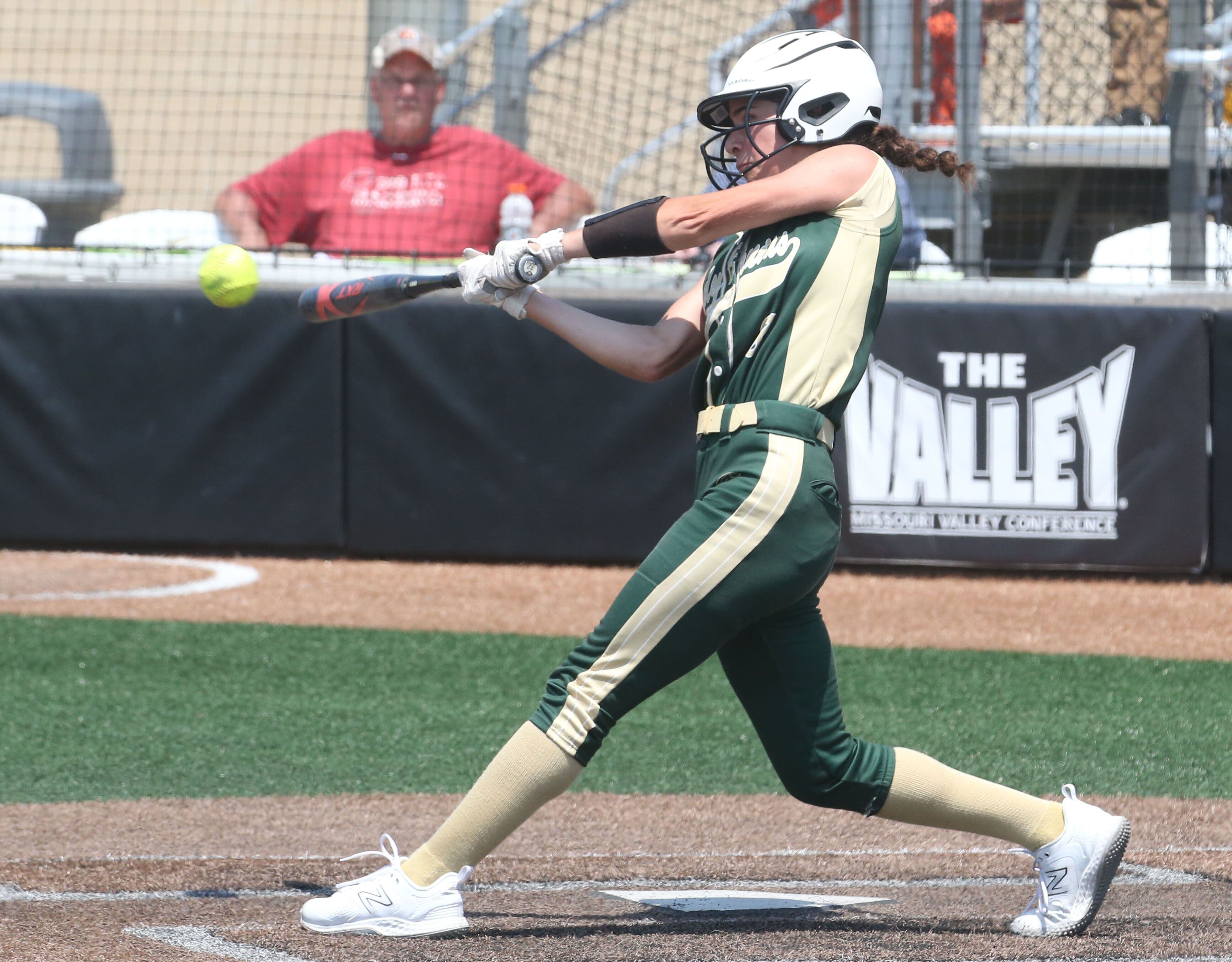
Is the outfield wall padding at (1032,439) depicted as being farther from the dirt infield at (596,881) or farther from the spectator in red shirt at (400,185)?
the spectator in red shirt at (400,185)

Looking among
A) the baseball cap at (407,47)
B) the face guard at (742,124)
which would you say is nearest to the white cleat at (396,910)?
the face guard at (742,124)

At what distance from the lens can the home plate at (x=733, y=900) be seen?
10.6 feet

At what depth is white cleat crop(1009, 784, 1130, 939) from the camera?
3.02 m

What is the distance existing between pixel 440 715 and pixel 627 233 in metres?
2.79

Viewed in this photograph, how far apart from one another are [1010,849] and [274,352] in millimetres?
5109

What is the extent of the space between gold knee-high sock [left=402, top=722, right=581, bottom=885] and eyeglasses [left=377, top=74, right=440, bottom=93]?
6.49 meters

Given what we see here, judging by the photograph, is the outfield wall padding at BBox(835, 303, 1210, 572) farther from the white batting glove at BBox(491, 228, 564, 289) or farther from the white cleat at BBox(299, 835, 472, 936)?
the white cleat at BBox(299, 835, 472, 936)

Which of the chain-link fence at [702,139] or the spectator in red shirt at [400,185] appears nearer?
the chain-link fence at [702,139]

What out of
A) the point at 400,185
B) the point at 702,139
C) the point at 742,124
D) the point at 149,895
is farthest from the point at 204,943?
the point at 702,139

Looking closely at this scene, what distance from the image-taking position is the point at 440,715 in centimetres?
538

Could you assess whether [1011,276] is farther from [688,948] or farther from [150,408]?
[688,948]

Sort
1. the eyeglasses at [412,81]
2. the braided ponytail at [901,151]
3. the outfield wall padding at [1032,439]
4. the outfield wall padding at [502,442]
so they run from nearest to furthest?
the braided ponytail at [901,151]
the outfield wall padding at [1032,439]
the outfield wall padding at [502,442]
the eyeglasses at [412,81]

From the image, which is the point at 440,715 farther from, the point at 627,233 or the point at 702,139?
the point at 702,139

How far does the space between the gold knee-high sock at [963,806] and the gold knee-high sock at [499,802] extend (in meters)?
0.65
